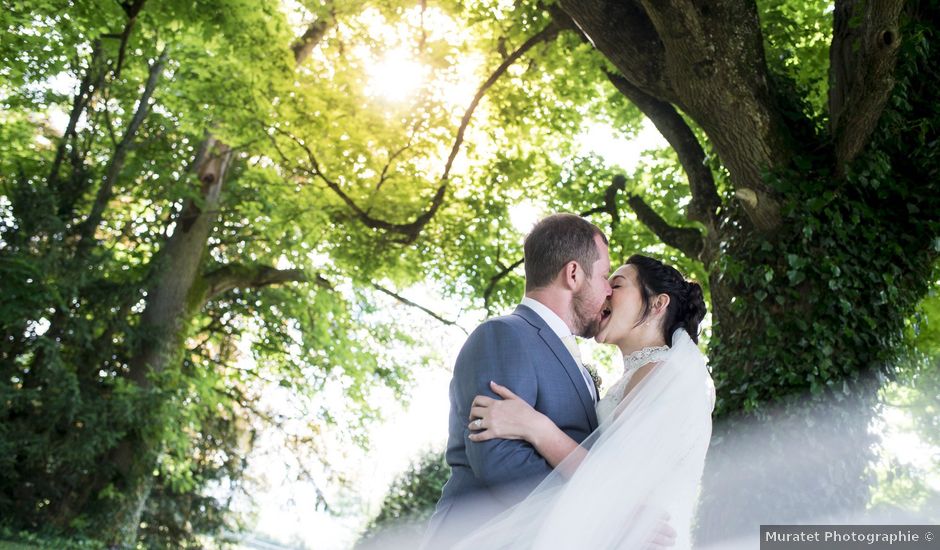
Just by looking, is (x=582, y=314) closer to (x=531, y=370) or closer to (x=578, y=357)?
(x=578, y=357)

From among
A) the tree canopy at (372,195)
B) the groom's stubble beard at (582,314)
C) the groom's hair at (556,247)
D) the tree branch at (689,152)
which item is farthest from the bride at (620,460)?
the tree branch at (689,152)

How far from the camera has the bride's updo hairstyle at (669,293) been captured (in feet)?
13.2

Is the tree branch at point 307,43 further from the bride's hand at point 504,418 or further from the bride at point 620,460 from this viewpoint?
the bride's hand at point 504,418

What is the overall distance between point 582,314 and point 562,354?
0.67 feet

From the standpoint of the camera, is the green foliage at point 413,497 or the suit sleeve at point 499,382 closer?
the suit sleeve at point 499,382

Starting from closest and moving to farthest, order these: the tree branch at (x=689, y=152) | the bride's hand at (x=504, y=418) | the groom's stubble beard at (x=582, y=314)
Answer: the bride's hand at (x=504, y=418) → the groom's stubble beard at (x=582, y=314) → the tree branch at (x=689, y=152)

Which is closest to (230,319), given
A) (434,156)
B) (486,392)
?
(434,156)

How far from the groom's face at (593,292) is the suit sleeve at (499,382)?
314 millimetres

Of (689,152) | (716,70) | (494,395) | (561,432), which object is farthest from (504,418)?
(689,152)

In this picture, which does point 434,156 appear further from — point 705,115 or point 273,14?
point 705,115

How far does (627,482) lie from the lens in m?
3.20

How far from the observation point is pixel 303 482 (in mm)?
17359

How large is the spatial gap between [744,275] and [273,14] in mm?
7006

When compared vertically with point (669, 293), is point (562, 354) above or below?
below
